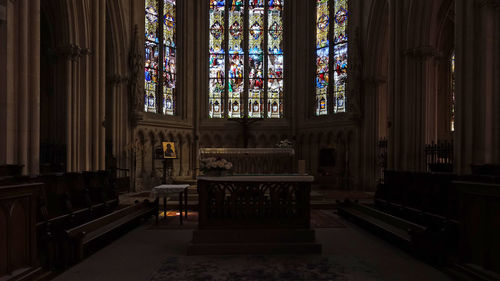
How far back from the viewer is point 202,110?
1847 centimetres

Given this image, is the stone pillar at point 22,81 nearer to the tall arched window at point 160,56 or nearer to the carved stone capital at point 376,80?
the tall arched window at point 160,56

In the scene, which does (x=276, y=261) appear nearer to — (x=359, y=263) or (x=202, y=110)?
(x=359, y=263)

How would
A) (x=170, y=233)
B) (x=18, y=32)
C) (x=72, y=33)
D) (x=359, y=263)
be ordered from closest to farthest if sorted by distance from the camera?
(x=359, y=263)
(x=170, y=233)
(x=18, y=32)
(x=72, y=33)

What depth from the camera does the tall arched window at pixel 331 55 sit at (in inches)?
658

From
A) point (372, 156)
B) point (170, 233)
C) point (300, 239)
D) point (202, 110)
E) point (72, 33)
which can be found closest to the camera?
point (300, 239)

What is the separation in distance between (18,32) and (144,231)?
4939 millimetres

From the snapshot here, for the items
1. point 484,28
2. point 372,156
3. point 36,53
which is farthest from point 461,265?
point 372,156

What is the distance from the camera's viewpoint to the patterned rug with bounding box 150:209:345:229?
7.51 meters

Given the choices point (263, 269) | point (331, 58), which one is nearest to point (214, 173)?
point (263, 269)

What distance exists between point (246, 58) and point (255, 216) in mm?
14039

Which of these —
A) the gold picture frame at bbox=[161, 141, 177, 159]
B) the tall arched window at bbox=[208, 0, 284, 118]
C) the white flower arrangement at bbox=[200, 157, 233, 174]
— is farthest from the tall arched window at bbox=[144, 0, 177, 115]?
the white flower arrangement at bbox=[200, 157, 233, 174]

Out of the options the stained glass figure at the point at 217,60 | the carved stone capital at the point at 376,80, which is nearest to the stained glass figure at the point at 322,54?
the carved stone capital at the point at 376,80

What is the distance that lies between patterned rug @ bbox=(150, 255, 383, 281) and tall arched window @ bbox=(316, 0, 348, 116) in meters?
12.6

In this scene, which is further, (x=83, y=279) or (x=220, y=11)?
(x=220, y=11)
